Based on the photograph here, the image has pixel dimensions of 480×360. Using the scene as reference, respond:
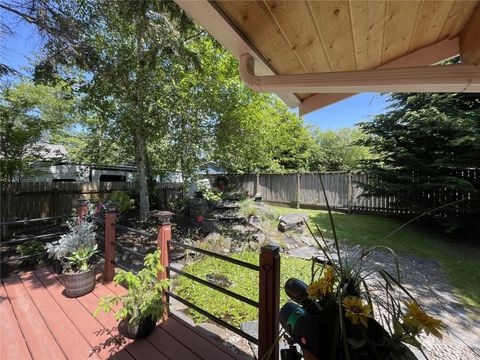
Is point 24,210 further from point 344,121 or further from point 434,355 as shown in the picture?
point 344,121

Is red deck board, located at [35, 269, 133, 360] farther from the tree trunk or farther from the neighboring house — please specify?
the neighboring house

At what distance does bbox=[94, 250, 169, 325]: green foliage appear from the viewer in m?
1.90

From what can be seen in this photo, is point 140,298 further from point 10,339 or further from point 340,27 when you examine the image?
point 340,27

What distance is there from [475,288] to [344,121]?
607 inches

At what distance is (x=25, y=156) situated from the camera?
5.23 m

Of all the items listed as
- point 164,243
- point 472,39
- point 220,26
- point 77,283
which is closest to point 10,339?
point 77,283

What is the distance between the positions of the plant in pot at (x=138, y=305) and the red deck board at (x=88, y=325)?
0.13m

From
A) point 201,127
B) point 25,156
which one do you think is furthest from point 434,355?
point 25,156

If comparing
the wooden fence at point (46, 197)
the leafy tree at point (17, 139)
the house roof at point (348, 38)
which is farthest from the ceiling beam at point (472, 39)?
the wooden fence at point (46, 197)

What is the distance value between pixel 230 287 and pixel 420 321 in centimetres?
294

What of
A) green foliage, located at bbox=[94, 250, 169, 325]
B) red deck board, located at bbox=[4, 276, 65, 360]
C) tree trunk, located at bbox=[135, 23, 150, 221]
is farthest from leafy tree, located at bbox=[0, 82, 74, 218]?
green foliage, located at bbox=[94, 250, 169, 325]

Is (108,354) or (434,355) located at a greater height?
(108,354)

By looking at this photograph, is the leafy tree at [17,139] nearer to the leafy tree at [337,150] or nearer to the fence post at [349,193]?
the fence post at [349,193]

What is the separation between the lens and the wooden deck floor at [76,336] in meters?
1.83
